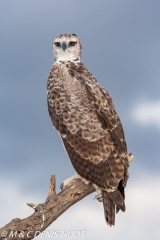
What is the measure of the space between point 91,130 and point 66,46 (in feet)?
9.62

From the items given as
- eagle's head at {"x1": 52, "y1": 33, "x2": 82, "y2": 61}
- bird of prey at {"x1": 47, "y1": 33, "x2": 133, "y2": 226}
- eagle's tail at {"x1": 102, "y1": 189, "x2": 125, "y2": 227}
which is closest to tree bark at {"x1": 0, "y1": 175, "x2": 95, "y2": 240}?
bird of prey at {"x1": 47, "y1": 33, "x2": 133, "y2": 226}

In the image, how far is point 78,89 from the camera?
1027 centimetres

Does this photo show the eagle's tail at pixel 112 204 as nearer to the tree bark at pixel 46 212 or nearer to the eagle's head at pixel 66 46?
the tree bark at pixel 46 212

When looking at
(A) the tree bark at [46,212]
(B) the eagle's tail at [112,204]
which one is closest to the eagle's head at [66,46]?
(A) the tree bark at [46,212]

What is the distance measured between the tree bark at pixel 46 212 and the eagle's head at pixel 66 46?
11.3ft

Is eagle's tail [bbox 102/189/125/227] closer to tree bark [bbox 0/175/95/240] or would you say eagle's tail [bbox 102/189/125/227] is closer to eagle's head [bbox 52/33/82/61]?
tree bark [bbox 0/175/95/240]


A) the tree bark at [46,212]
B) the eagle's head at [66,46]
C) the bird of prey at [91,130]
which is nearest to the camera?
the tree bark at [46,212]

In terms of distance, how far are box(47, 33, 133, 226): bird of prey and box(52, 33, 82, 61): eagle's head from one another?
580mm

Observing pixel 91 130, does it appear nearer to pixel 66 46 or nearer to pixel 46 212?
pixel 46 212

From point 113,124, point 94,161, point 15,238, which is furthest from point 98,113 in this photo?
point 15,238

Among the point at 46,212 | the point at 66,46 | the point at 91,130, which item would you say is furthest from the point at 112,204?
the point at 66,46

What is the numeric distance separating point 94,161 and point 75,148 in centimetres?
57

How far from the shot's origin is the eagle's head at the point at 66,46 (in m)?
11.6

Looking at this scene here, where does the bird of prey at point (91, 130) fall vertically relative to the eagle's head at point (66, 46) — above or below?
below
